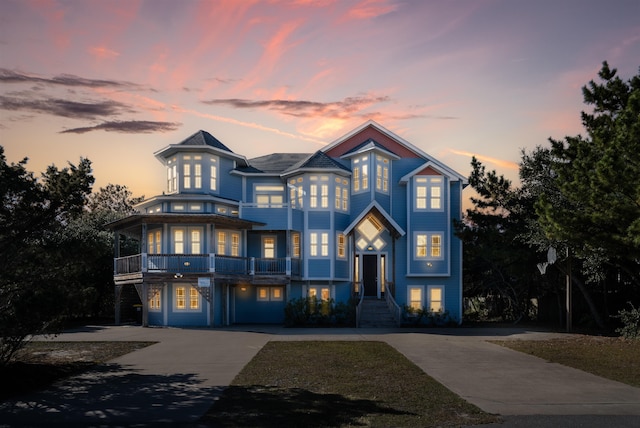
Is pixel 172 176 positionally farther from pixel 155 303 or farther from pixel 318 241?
pixel 318 241

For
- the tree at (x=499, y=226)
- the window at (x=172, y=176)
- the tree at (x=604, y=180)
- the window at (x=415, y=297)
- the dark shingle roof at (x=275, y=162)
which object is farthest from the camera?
the dark shingle roof at (x=275, y=162)

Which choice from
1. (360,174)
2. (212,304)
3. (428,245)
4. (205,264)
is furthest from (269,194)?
(428,245)

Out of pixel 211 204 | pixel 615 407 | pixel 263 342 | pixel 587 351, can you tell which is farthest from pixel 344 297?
pixel 615 407

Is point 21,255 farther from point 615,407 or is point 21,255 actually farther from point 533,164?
point 533,164

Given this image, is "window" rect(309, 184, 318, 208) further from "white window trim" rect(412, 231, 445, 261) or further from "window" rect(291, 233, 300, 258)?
"white window trim" rect(412, 231, 445, 261)

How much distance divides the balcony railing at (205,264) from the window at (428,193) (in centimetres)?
744

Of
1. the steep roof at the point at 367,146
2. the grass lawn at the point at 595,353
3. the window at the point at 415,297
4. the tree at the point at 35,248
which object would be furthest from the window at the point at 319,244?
the tree at the point at 35,248

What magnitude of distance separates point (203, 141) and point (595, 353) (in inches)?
883

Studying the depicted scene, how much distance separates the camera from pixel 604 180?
1748cm

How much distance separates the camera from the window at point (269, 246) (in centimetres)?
3431

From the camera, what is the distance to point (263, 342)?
22.7 m

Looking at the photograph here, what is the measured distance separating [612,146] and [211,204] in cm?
2082

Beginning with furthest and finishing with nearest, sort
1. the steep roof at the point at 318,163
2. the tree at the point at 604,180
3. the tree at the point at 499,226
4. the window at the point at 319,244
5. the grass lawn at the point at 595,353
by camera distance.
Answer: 1. the steep roof at the point at 318,163
2. the window at the point at 319,244
3. the tree at the point at 499,226
4. the tree at the point at 604,180
5. the grass lawn at the point at 595,353

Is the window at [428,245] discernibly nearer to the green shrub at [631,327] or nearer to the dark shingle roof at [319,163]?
the dark shingle roof at [319,163]
